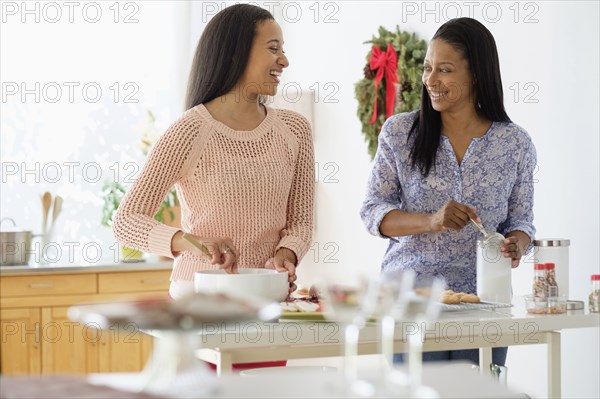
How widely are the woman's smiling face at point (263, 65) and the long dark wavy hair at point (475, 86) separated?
41cm

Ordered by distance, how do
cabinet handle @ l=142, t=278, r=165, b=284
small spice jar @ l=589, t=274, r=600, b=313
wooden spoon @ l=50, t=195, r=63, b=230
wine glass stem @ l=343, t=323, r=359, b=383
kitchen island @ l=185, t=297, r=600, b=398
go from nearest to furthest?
wine glass stem @ l=343, t=323, r=359, b=383 < kitchen island @ l=185, t=297, r=600, b=398 < small spice jar @ l=589, t=274, r=600, b=313 < cabinet handle @ l=142, t=278, r=165, b=284 < wooden spoon @ l=50, t=195, r=63, b=230

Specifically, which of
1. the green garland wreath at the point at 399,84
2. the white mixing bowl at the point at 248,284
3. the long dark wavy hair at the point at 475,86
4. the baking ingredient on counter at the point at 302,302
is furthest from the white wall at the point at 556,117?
the white mixing bowl at the point at 248,284

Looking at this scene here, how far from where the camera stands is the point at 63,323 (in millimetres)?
4523

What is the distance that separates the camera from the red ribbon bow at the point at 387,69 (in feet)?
13.5

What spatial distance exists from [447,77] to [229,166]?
614 millimetres

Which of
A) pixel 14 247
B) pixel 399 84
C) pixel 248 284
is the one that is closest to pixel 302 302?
pixel 248 284

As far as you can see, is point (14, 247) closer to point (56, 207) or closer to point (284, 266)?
point (56, 207)

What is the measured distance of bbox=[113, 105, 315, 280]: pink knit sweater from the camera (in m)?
2.28

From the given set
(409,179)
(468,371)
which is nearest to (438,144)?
(409,179)

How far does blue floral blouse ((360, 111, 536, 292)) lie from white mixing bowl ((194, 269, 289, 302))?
19.3 inches

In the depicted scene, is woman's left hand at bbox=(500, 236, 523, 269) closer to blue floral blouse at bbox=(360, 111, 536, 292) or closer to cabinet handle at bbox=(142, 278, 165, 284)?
blue floral blouse at bbox=(360, 111, 536, 292)

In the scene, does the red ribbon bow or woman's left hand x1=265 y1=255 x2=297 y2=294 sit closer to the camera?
woman's left hand x1=265 y1=255 x2=297 y2=294

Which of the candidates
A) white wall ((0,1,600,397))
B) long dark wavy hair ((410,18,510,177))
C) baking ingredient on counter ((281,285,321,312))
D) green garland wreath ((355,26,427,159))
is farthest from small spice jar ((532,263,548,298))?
green garland wreath ((355,26,427,159))

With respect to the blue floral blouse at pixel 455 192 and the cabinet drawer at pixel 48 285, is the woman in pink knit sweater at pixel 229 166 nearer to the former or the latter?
the blue floral blouse at pixel 455 192
